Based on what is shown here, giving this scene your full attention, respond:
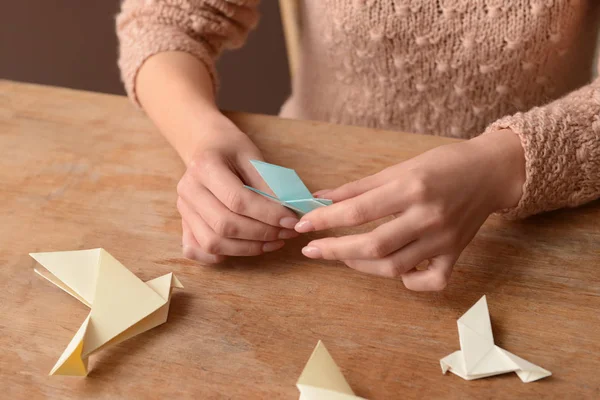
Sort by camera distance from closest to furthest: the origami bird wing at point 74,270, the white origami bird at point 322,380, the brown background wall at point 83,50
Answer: the white origami bird at point 322,380 → the origami bird wing at point 74,270 → the brown background wall at point 83,50

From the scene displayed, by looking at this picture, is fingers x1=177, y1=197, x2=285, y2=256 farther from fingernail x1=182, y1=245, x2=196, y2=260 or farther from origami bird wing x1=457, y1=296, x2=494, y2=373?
origami bird wing x1=457, y1=296, x2=494, y2=373

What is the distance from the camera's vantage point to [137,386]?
52 cm

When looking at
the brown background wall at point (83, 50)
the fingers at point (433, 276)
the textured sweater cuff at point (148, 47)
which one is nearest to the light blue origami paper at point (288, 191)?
the fingers at point (433, 276)

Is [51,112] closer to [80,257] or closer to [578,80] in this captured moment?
[80,257]

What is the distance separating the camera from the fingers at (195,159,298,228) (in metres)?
0.62

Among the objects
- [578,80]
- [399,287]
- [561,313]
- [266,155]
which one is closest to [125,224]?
[266,155]

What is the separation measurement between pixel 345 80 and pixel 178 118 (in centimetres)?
35

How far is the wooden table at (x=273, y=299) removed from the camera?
0.52 meters

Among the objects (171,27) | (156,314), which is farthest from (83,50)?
(156,314)

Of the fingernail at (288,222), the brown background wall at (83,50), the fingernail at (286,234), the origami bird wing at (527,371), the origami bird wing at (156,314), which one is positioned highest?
the fingernail at (288,222)

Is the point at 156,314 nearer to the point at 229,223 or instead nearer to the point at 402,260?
the point at 229,223

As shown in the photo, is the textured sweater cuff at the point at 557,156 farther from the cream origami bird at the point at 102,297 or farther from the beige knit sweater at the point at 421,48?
the cream origami bird at the point at 102,297

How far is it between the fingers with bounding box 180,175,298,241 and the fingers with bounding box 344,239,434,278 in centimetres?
10

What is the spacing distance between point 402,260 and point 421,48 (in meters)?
0.43
